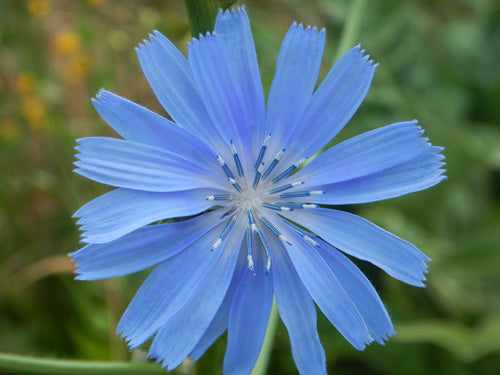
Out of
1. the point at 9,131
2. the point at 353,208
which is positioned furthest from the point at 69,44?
the point at 353,208

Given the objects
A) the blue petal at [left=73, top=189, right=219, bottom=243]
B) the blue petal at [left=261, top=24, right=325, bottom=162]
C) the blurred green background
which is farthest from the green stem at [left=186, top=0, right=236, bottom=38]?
the blurred green background

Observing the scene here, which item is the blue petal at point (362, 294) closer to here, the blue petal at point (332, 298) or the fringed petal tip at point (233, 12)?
the blue petal at point (332, 298)

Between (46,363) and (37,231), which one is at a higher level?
(37,231)

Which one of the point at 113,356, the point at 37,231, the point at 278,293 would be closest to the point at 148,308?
the point at 278,293

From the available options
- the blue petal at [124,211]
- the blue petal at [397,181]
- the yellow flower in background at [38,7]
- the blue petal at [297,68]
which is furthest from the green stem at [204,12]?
the yellow flower in background at [38,7]

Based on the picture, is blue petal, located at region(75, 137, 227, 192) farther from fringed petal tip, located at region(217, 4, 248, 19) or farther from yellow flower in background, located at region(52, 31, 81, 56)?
yellow flower in background, located at region(52, 31, 81, 56)

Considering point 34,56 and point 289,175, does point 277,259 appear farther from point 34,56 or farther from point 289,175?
point 34,56

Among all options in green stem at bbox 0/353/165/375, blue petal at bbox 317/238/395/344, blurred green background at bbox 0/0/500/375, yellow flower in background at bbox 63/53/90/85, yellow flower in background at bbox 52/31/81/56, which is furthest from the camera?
yellow flower in background at bbox 63/53/90/85
